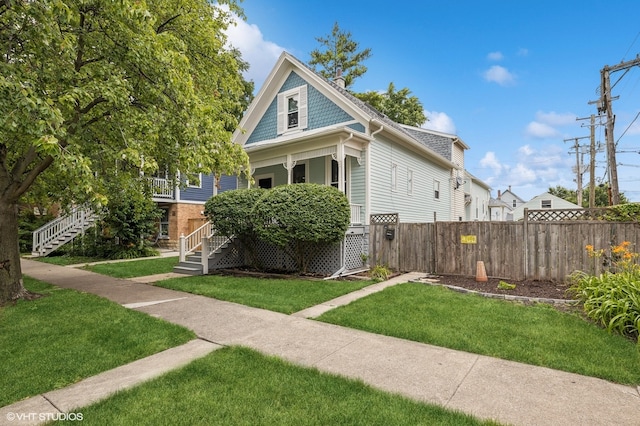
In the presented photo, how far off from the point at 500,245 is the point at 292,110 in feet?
30.6

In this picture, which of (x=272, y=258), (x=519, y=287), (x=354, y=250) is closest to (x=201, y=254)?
(x=272, y=258)

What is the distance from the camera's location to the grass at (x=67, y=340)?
11.2 ft

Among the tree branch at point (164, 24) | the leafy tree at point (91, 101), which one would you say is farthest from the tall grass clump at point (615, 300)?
the tree branch at point (164, 24)

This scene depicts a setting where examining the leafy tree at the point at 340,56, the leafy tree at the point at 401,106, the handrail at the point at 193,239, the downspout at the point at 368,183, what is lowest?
the handrail at the point at 193,239

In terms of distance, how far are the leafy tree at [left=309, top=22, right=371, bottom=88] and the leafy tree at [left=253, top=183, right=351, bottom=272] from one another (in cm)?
2121

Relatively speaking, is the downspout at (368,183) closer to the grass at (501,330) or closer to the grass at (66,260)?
the grass at (501,330)

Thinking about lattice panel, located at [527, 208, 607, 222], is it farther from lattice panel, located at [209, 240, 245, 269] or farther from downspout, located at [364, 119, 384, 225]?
lattice panel, located at [209, 240, 245, 269]

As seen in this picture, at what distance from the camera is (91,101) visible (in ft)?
19.9

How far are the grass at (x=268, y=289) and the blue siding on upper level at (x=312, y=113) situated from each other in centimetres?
613

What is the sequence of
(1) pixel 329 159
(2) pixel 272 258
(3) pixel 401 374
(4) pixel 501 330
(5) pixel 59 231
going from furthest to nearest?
(5) pixel 59 231, (1) pixel 329 159, (2) pixel 272 258, (4) pixel 501 330, (3) pixel 401 374

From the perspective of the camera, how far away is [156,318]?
548 centimetres

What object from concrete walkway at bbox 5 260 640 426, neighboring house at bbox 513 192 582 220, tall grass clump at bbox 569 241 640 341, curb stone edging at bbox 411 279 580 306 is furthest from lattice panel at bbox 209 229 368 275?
neighboring house at bbox 513 192 582 220

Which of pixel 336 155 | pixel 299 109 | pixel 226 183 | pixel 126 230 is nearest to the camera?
pixel 336 155

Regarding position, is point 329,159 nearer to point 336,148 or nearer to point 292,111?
point 336,148
